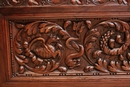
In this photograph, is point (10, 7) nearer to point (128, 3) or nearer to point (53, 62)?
point (53, 62)

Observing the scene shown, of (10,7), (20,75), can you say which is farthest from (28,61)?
(10,7)

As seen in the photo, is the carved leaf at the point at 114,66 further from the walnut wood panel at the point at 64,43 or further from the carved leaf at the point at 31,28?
the carved leaf at the point at 31,28

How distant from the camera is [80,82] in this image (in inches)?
27.5

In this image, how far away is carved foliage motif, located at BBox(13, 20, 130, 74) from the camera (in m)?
0.67

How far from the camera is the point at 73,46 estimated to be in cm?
69

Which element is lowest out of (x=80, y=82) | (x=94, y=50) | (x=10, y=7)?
(x=80, y=82)

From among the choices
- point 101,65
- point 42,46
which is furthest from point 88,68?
point 42,46

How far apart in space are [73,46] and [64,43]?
1.2 inches

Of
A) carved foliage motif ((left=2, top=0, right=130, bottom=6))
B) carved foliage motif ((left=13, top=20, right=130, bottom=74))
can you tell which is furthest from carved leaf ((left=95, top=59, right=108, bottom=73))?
carved foliage motif ((left=2, top=0, right=130, bottom=6))

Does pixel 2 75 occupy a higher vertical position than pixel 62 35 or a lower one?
lower

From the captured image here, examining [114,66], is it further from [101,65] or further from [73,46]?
[73,46]

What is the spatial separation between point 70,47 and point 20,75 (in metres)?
0.18

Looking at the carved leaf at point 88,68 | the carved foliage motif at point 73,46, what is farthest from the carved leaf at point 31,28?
the carved leaf at point 88,68

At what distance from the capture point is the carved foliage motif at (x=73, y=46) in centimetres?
67
